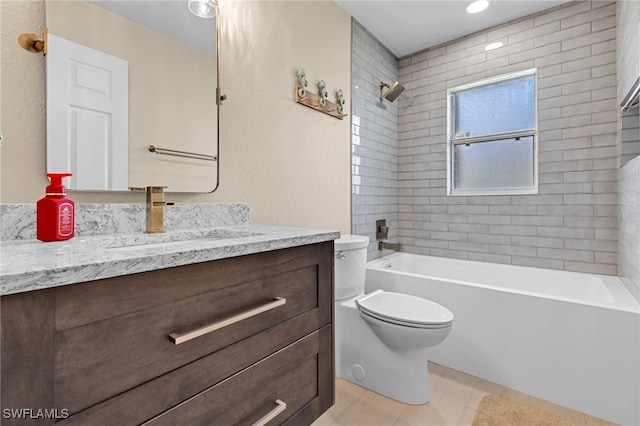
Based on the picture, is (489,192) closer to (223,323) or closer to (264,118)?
(264,118)

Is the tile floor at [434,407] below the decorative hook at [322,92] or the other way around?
below

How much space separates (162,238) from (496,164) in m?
2.75

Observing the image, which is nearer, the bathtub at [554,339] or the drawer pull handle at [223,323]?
the drawer pull handle at [223,323]

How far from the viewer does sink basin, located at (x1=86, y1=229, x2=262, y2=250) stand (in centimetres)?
102

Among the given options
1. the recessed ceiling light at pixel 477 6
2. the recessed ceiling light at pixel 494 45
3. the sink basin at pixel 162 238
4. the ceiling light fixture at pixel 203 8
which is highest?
the recessed ceiling light at pixel 477 6

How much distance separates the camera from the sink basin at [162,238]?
1016mm

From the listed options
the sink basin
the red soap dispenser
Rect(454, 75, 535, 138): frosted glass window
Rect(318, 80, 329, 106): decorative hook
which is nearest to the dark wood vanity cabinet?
the sink basin

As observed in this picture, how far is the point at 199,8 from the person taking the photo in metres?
1.47

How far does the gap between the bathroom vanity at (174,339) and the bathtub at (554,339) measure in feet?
4.39

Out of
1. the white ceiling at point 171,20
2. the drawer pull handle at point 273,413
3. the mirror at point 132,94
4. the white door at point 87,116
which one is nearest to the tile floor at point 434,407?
the drawer pull handle at point 273,413

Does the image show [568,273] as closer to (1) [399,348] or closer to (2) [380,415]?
(1) [399,348]

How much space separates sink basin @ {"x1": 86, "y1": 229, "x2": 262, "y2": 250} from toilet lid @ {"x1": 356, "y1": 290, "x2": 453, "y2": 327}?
904mm

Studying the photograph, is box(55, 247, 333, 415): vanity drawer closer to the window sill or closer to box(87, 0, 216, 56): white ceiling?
box(87, 0, 216, 56): white ceiling

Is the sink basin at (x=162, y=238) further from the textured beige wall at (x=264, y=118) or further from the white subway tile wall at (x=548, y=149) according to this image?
the white subway tile wall at (x=548, y=149)
